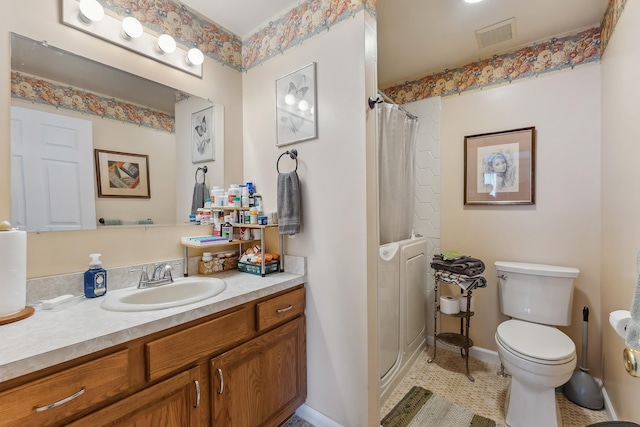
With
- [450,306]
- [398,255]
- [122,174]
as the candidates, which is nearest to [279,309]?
[398,255]

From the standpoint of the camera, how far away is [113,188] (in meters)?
1.40

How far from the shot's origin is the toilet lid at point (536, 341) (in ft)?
4.83

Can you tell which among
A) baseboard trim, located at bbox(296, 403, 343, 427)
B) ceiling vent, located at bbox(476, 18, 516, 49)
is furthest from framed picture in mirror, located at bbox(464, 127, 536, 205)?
baseboard trim, located at bbox(296, 403, 343, 427)

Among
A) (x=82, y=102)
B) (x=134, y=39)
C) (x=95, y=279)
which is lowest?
(x=95, y=279)

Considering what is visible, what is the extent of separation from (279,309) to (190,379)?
496 mm

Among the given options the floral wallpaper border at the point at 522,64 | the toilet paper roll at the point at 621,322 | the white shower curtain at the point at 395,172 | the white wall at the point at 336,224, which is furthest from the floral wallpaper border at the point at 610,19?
the toilet paper roll at the point at 621,322

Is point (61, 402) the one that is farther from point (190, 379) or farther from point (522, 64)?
point (522, 64)

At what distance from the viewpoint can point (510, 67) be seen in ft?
6.93

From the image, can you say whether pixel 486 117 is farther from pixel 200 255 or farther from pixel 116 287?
pixel 116 287

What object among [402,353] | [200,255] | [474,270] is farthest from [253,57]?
[402,353]

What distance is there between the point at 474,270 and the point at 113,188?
91.5 inches

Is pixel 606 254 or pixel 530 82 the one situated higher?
pixel 530 82

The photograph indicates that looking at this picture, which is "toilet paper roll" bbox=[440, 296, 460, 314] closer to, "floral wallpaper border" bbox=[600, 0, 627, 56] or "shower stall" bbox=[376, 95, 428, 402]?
"shower stall" bbox=[376, 95, 428, 402]

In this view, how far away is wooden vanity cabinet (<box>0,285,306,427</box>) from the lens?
0.78 m
